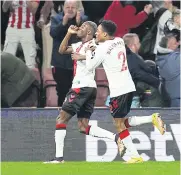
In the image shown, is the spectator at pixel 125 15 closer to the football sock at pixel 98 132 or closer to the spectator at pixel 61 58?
the spectator at pixel 61 58

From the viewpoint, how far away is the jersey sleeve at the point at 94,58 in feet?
41.2

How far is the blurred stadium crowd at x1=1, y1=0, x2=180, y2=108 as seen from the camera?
1530 cm

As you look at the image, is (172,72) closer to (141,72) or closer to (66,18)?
(141,72)

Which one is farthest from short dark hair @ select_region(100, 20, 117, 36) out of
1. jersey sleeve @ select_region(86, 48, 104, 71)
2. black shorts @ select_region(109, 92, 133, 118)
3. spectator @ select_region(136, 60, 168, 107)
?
spectator @ select_region(136, 60, 168, 107)

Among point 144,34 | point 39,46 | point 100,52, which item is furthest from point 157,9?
point 100,52

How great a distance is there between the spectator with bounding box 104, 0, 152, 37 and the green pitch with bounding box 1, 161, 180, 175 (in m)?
4.44

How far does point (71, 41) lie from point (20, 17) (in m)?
2.07

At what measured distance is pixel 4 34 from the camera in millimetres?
17516

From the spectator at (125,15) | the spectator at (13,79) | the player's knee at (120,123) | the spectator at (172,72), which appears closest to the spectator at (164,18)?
the spectator at (125,15)

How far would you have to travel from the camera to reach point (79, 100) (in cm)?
1320

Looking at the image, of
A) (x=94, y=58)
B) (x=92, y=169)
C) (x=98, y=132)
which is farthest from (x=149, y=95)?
(x=92, y=169)

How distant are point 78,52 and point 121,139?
4.66ft

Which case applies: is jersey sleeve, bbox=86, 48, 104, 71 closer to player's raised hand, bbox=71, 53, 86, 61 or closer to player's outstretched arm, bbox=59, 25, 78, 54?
player's raised hand, bbox=71, 53, 86, 61

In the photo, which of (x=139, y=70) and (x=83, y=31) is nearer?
(x=83, y=31)
